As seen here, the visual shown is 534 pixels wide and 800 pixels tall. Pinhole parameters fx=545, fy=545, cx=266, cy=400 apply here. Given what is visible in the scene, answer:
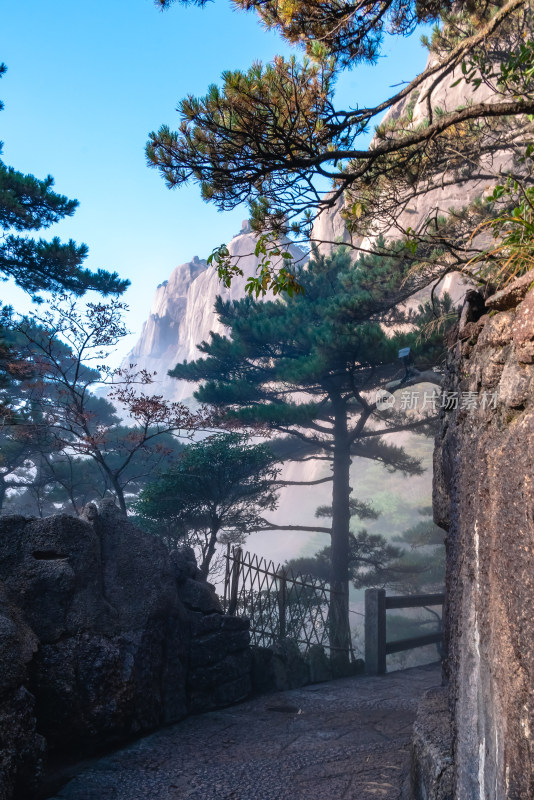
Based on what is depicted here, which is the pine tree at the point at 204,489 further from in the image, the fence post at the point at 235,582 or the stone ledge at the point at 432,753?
the stone ledge at the point at 432,753

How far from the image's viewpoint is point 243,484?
38.2 feet

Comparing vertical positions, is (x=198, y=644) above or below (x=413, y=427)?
below

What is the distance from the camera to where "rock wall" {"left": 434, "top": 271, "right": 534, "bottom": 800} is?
76.8 inches

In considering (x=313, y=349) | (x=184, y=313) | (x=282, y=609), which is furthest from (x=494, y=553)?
(x=184, y=313)

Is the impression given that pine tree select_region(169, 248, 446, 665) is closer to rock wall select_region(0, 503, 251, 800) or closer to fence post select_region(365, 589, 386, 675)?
fence post select_region(365, 589, 386, 675)

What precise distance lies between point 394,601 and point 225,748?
440 centimetres

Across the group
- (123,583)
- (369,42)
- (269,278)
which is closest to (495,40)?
(369,42)

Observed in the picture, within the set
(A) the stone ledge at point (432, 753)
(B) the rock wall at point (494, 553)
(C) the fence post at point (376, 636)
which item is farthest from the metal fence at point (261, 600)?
(B) the rock wall at point (494, 553)

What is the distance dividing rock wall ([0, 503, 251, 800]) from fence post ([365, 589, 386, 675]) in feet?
8.99

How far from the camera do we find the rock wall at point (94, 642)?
3.60m

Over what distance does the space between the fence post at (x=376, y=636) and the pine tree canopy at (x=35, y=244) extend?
7.40m

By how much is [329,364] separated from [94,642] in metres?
7.77

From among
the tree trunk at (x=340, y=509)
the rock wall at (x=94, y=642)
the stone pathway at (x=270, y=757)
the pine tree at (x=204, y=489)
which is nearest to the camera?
the rock wall at (x=94, y=642)

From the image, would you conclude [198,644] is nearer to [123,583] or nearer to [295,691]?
[123,583]
